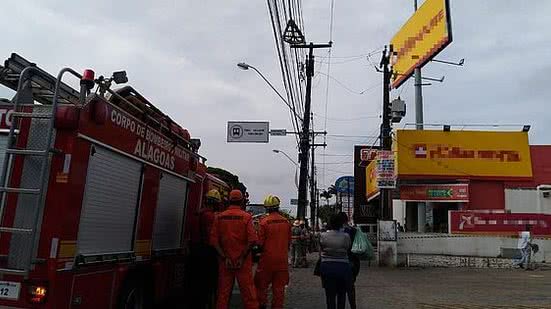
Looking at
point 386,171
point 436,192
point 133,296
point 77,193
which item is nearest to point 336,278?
point 133,296

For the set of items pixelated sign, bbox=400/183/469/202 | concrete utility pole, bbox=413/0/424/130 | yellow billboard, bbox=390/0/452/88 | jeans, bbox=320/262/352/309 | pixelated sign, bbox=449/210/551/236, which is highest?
yellow billboard, bbox=390/0/452/88

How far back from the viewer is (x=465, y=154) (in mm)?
29641

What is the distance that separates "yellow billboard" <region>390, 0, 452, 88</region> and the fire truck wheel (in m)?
28.3

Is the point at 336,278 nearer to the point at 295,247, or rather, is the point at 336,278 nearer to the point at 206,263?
the point at 206,263

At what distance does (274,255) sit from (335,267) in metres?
0.89

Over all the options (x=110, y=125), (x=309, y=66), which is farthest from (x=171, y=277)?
(x=309, y=66)

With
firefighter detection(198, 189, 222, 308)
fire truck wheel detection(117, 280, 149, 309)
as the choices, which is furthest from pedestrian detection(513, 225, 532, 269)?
fire truck wheel detection(117, 280, 149, 309)

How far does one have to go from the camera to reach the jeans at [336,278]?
25.3 ft

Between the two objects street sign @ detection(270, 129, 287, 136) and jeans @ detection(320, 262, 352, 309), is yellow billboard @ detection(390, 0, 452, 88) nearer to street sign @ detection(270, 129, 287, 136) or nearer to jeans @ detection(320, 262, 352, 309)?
street sign @ detection(270, 129, 287, 136)

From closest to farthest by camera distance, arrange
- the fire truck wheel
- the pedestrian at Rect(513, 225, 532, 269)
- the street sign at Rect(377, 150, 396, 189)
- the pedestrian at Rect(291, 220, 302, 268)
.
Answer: the fire truck wheel, the pedestrian at Rect(291, 220, 302, 268), the pedestrian at Rect(513, 225, 532, 269), the street sign at Rect(377, 150, 396, 189)

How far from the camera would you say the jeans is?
7.71 meters

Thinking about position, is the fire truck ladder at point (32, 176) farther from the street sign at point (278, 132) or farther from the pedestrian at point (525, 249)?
the pedestrian at point (525, 249)

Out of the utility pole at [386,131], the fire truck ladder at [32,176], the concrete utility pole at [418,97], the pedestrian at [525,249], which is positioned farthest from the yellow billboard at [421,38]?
the fire truck ladder at [32,176]

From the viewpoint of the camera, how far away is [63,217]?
4.99 meters
